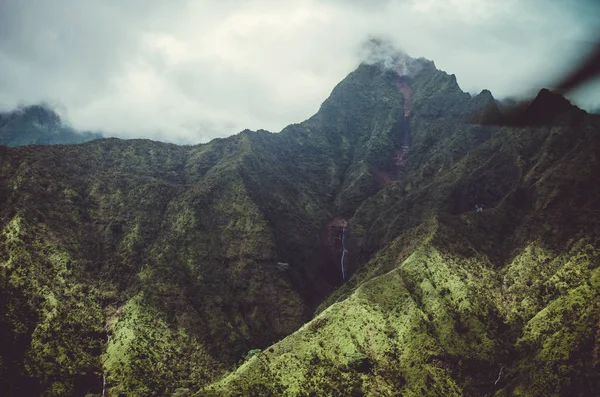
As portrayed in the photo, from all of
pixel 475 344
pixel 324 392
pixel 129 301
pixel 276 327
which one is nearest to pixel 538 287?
pixel 475 344

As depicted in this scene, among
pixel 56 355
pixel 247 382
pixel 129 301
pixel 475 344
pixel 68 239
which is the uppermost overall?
pixel 68 239

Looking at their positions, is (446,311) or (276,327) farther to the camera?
(276,327)

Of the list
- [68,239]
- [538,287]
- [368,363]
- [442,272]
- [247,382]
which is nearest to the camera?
[247,382]

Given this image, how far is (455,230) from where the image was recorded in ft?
630

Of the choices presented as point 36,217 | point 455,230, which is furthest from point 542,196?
point 36,217

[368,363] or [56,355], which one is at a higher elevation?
[56,355]

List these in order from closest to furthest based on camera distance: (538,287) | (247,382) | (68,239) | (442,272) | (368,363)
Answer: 1. (247,382)
2. (368,363)
3. (538,287)
4. (442,272)
5. (68,239)

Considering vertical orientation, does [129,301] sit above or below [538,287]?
above

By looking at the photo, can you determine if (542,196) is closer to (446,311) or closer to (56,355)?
(446,311)

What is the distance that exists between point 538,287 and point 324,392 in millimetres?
85337

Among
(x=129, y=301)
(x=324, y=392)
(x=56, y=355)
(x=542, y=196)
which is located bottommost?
(x=324, y=392)

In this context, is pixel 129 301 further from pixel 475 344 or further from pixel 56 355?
pixel 475 344

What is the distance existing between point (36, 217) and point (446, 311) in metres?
167

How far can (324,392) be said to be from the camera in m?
132
